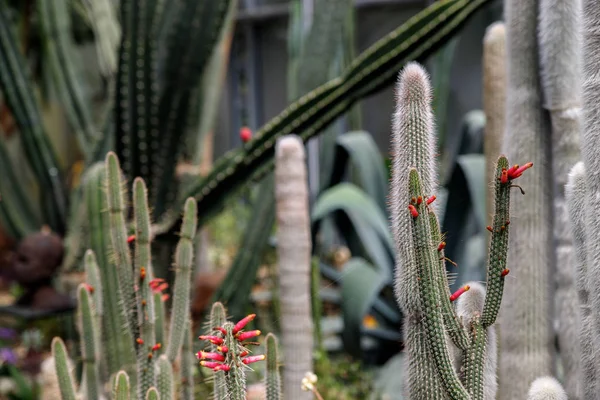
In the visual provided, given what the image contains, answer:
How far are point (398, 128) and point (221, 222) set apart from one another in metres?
4.82

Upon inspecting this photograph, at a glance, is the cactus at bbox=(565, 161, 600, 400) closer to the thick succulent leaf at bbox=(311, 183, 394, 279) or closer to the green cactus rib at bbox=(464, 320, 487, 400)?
the green cactus rib at bbox=(464, 320, 487, 400)

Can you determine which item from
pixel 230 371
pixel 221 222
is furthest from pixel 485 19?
pixel 230 371

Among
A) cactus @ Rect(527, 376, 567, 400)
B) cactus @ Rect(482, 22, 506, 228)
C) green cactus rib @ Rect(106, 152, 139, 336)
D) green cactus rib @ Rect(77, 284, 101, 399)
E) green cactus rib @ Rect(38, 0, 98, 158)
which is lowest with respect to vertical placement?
cactus @ Rect(527, 376, 567, 400)

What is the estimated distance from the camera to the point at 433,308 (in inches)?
42.2

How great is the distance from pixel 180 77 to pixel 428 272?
185 cm

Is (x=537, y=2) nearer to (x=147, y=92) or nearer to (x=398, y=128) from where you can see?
(x=398, y=128)

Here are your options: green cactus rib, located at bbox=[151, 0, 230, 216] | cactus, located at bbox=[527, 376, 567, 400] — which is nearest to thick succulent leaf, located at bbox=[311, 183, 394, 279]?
green cactus rib, located at bbox=[151, 0, 230, 216]

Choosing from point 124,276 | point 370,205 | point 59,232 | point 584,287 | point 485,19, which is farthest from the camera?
point 485,19

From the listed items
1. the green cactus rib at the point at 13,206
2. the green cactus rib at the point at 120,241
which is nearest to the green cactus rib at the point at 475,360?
the green cactus rib at the point at 120,241

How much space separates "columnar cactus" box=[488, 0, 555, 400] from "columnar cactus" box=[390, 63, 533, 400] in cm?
40

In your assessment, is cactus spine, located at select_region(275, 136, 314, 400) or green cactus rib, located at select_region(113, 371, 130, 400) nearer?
green cactus rib, located at select_region(113, 371, 130, 400)

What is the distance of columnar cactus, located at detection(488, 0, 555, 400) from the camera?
1.51 m

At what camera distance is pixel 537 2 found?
1.50 metres

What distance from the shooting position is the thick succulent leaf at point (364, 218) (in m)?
3.00
